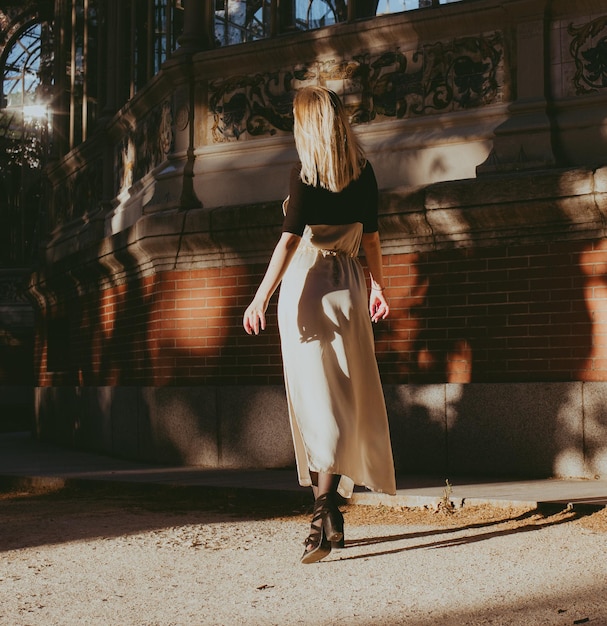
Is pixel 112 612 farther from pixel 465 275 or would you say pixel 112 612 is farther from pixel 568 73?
pixel 568 73

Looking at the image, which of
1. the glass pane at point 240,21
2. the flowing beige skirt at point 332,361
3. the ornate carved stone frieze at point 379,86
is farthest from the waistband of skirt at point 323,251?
the glass pane at point 240,21

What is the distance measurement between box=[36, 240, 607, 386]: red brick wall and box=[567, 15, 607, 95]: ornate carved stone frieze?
1.31m

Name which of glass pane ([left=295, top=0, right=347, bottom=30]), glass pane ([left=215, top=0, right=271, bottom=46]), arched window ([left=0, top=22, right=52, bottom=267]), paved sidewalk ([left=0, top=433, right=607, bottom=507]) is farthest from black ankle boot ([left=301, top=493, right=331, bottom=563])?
arched window ([left=0, top=22, right=52, bottom=267])

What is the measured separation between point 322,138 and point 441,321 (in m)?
3.25

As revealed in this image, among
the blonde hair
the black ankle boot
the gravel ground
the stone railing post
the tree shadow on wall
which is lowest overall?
the gravel ground

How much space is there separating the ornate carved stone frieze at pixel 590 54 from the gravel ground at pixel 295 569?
3468 mm

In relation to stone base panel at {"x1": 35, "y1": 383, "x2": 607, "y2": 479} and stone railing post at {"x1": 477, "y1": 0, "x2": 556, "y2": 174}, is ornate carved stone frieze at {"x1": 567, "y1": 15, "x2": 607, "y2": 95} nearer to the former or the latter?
stone railing post at {"x1": 477, "y1": 0, "x2": 556, "y2": 174}

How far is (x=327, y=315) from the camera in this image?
14.3ft

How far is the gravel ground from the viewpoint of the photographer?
11.1ft

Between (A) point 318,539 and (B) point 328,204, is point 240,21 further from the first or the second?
(A) point 318,539

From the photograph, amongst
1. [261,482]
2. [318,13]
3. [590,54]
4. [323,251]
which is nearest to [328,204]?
[323,251]

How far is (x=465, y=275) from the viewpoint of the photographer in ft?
23.6

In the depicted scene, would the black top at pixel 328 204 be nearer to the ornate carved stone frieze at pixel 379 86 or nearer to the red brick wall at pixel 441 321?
the red brick wall at pixel 441 321

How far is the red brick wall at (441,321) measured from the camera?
6.79 m
